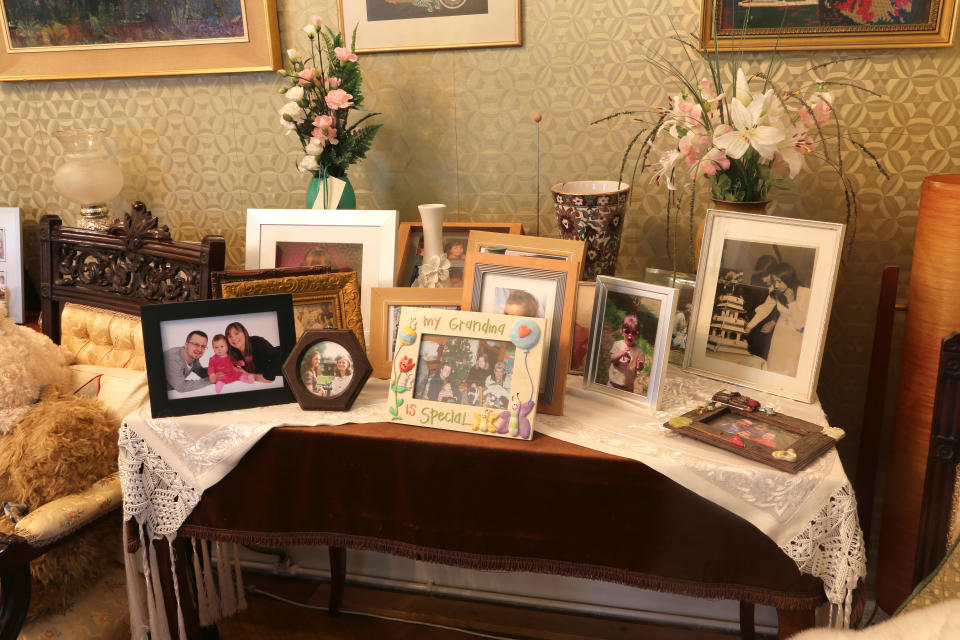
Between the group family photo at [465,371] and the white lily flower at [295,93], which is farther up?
the white lily flower at [295,93]

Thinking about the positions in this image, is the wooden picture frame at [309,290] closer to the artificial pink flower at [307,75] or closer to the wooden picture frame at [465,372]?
the wooden picture frame at [465,372]

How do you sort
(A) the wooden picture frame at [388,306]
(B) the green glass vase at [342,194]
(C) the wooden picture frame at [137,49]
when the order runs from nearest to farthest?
(A) the wooden picture frame at [388,306] < (B) the green glass vase at [342,194] < (C) the wooden picture frame at [137,49]

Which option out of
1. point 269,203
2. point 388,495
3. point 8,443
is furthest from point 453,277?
point 8,443

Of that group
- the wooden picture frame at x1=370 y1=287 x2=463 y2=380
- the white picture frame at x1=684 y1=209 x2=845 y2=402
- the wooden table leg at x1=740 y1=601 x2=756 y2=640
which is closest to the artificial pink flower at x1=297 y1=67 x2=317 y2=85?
the wooden picture frame at x1=370 y1=287 x2=463 y2=380

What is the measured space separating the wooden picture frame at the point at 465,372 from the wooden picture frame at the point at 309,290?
0.28 meters

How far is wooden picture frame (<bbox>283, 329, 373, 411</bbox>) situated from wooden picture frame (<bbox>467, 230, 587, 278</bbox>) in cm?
34

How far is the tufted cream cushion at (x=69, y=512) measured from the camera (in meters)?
1.59

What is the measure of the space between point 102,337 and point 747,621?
203 centimetres

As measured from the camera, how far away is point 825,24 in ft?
5.92

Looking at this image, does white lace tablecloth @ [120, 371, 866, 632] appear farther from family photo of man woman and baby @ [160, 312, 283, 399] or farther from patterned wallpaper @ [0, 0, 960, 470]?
patterned wallpaper @ [0, 0, 960, 470]

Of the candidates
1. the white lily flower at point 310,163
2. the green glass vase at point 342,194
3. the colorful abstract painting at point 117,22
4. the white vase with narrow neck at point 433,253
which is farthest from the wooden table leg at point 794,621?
the colorful abstract painting at point 117,22

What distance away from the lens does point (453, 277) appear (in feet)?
6.23

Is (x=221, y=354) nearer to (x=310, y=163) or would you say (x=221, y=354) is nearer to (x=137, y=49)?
(x=310, y=163)

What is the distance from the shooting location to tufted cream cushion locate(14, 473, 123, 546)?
1.59 meters
